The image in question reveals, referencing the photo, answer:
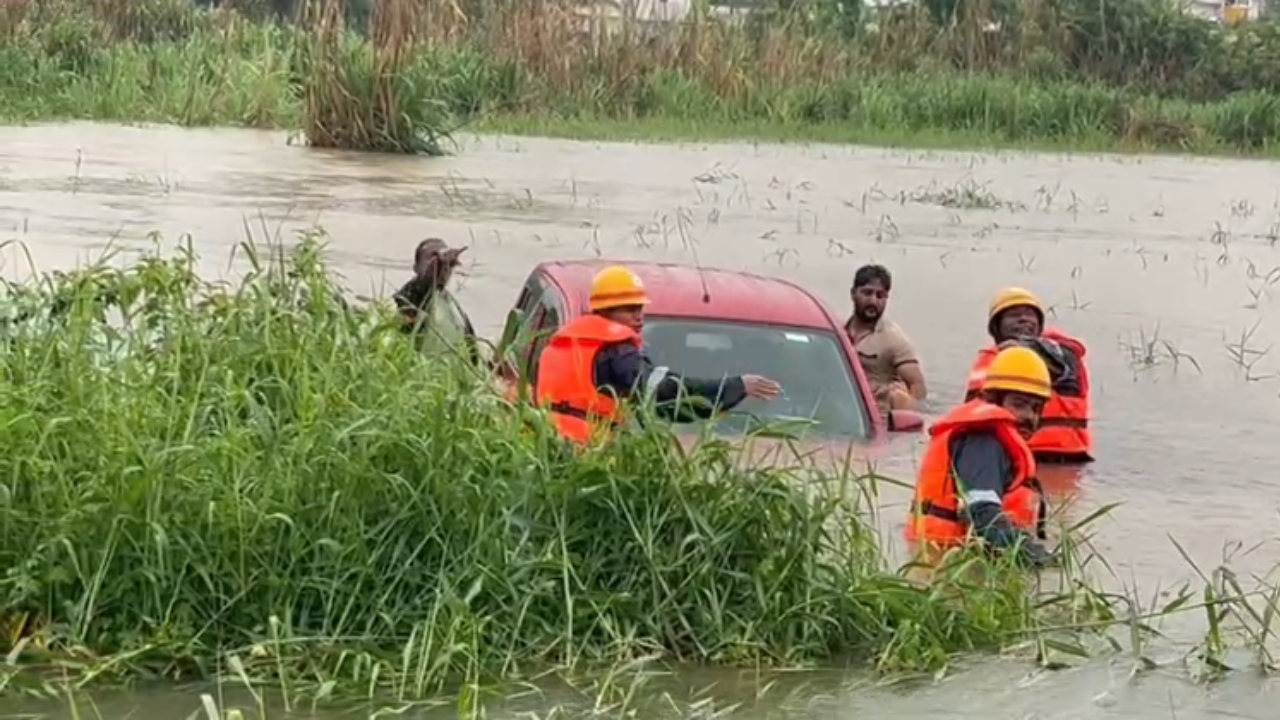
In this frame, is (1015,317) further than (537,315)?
Yes

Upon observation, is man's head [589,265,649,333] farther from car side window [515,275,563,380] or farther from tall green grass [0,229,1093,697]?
tall green grass [0,229,1093,697]

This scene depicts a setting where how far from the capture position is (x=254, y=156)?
25.4 metres

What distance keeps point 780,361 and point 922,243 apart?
1112 centimetres

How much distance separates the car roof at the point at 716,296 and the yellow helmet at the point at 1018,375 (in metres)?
1.68

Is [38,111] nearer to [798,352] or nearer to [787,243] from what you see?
[787,243]

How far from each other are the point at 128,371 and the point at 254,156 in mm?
18590

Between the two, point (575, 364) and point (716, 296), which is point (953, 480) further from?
point (716, 296)

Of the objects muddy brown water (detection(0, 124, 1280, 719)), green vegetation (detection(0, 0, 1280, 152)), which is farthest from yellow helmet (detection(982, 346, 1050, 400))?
green vegetation (detection(0, 0, 1280, 152))

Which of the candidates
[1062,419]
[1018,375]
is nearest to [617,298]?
[1018,375]

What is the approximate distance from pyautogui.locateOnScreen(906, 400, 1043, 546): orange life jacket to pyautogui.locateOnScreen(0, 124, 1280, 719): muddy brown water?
62 cm

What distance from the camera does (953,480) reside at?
7578mm

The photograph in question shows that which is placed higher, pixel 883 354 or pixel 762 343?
pixel 762 343

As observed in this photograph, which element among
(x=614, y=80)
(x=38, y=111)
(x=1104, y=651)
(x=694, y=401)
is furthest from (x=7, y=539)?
→ (x=614, y=80)

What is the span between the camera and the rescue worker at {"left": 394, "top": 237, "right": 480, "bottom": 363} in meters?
8.00
